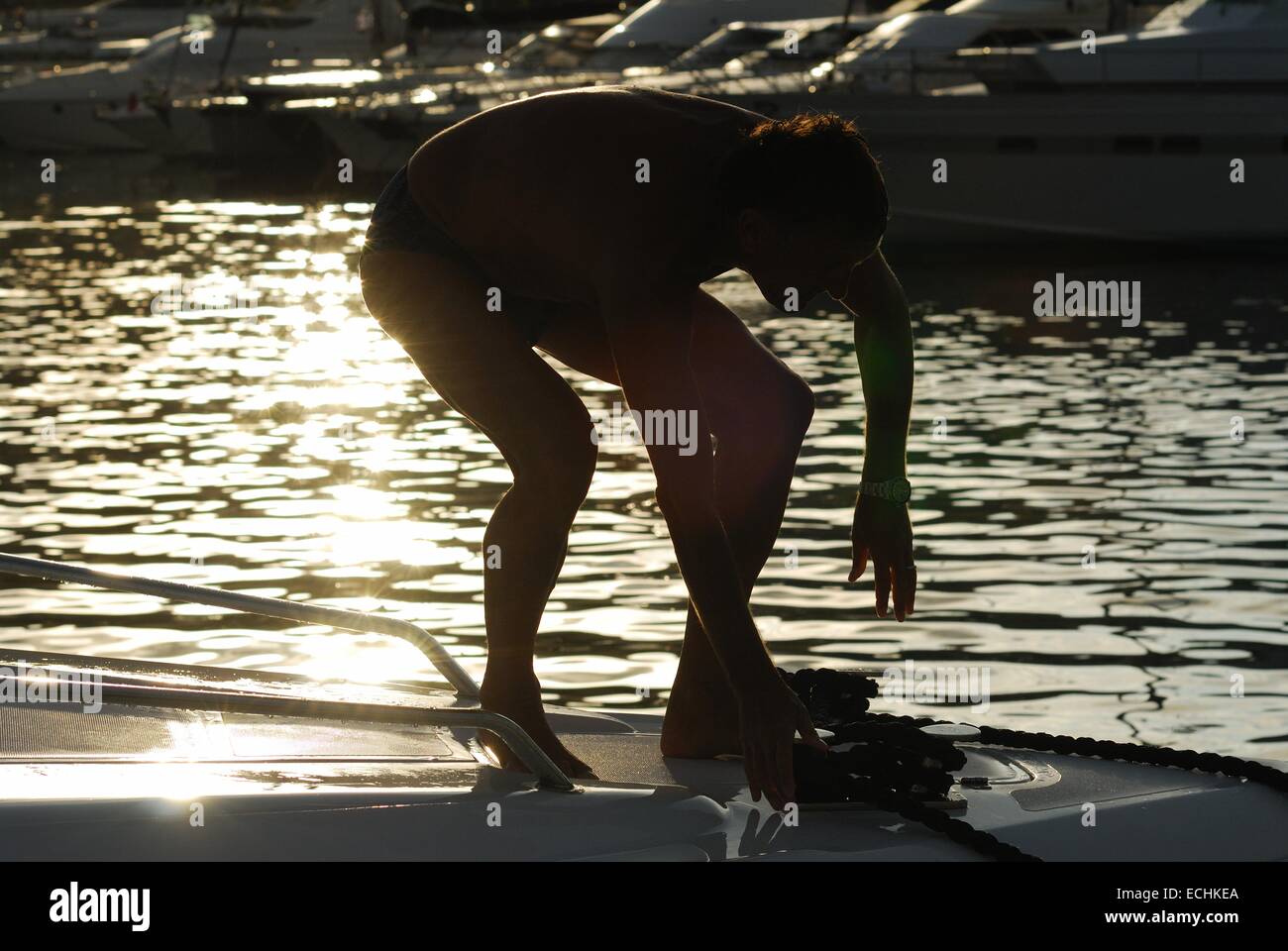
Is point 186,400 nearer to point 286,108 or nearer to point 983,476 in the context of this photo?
point 983,476

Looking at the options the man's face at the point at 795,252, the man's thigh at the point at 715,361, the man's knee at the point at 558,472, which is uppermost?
the man's face at the point at 795,252

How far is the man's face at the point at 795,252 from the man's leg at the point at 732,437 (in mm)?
613

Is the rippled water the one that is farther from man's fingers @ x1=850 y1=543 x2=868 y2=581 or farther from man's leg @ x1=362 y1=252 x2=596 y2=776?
man's leg @ x1=362 y1=252 x2=596 y2=776

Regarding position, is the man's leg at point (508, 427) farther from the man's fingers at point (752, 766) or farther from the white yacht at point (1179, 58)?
the white yacht at point (1179, 58)

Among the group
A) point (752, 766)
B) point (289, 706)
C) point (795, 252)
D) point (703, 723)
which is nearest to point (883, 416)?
point (703, 723)

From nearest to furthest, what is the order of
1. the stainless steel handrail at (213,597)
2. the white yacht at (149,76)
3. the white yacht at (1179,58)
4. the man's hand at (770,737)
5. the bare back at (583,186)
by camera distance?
the man's hand at (770,737) → the bare back at (583,186) → the stainless steel handrail at (213,597) → the white yacht at (1179,58) → the white yacht at (149,76)

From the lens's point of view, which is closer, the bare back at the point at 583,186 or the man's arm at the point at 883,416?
the bare back at the point at 583,186

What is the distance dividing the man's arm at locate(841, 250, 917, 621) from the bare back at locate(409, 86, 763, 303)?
53 centimetres

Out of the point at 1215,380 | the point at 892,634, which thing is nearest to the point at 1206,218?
the point at 1215,380

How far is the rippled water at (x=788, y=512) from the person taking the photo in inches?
308

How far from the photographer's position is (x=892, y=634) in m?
8.09

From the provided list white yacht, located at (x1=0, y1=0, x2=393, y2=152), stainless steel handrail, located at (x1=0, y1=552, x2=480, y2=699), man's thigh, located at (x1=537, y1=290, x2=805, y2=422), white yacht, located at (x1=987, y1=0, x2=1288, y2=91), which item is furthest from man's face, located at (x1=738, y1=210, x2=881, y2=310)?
white yacht, located at (x1=0, y1=0, x2=393, y2=152)

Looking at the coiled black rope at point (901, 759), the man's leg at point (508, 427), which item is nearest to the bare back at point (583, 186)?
the man's leg at point (508, 427)

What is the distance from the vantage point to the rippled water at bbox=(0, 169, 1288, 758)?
308 inches
